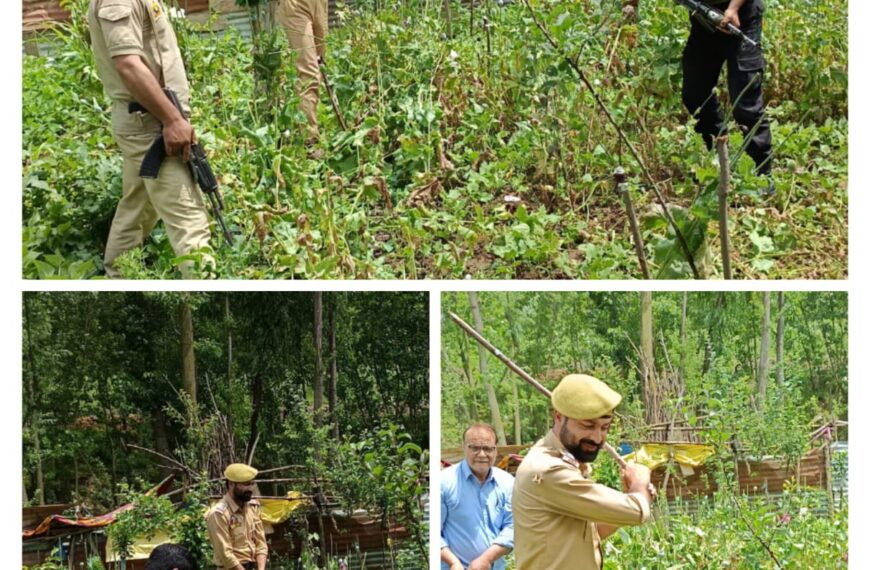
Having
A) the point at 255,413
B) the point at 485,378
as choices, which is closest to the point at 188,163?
the point at 255,413

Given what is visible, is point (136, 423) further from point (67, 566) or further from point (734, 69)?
point (734, 69)

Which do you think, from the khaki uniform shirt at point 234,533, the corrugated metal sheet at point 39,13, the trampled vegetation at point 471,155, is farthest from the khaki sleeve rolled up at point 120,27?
the corrugated metal sheet at point 39,13

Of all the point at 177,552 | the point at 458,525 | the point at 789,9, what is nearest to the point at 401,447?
the point at 458,525

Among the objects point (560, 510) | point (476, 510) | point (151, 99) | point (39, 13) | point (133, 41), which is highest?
point (39, 13)

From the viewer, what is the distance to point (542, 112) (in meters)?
6.21

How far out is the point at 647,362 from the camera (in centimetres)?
526

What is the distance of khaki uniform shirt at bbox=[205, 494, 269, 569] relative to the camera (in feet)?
17.1

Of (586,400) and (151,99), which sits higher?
(151,99)

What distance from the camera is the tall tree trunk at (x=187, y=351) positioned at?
5539mm

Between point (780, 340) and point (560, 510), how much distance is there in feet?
5.11

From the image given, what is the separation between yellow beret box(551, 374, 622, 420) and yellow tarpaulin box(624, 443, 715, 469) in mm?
1072

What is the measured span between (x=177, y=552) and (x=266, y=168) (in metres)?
1.69

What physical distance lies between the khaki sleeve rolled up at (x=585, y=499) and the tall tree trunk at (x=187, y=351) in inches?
77.1

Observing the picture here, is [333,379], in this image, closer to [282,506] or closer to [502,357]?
[282,506]
